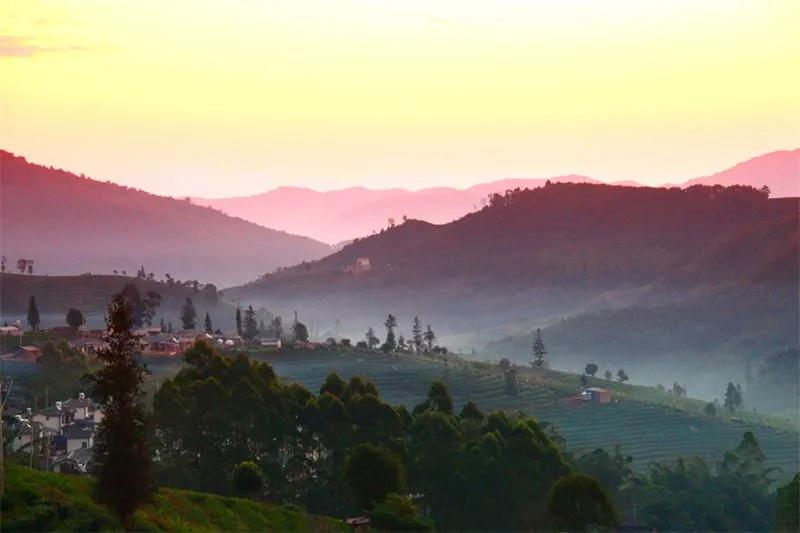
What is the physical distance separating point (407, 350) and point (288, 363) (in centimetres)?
2304

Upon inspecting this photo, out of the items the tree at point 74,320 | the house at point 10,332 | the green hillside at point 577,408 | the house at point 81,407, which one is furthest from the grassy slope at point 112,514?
the tree at point 74,320

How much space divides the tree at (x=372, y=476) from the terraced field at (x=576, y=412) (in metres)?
43.1

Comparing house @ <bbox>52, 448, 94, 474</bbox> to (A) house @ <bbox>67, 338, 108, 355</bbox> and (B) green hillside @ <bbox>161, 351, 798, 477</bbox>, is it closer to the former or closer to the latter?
(B) green hillside @ <bbox>161, 351, 798, 477</bbox>

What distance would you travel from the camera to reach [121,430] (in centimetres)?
3600

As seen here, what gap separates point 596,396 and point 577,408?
5.35 metres

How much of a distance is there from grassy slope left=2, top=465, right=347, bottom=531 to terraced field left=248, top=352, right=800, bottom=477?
1895 inches

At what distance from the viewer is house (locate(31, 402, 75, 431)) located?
235ft

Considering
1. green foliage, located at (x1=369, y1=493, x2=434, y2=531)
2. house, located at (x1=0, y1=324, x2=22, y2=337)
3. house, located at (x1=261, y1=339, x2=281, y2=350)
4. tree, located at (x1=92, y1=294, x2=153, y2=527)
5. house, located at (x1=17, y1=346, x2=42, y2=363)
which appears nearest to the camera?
tree, located at (x1=92, y1=294, x2=153, y2=527)

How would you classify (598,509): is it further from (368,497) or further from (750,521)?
(750,521)

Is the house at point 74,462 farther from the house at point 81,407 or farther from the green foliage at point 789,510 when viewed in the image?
the green foliage at point 789,510

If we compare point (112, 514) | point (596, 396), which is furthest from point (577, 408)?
point (112, 514)

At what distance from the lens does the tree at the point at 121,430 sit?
34656 mm

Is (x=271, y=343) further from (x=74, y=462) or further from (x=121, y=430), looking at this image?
(x=121, y=430)

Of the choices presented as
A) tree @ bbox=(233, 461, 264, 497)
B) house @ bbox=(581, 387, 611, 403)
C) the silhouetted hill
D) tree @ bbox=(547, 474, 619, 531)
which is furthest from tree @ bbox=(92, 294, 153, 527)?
the silhouetted hill
